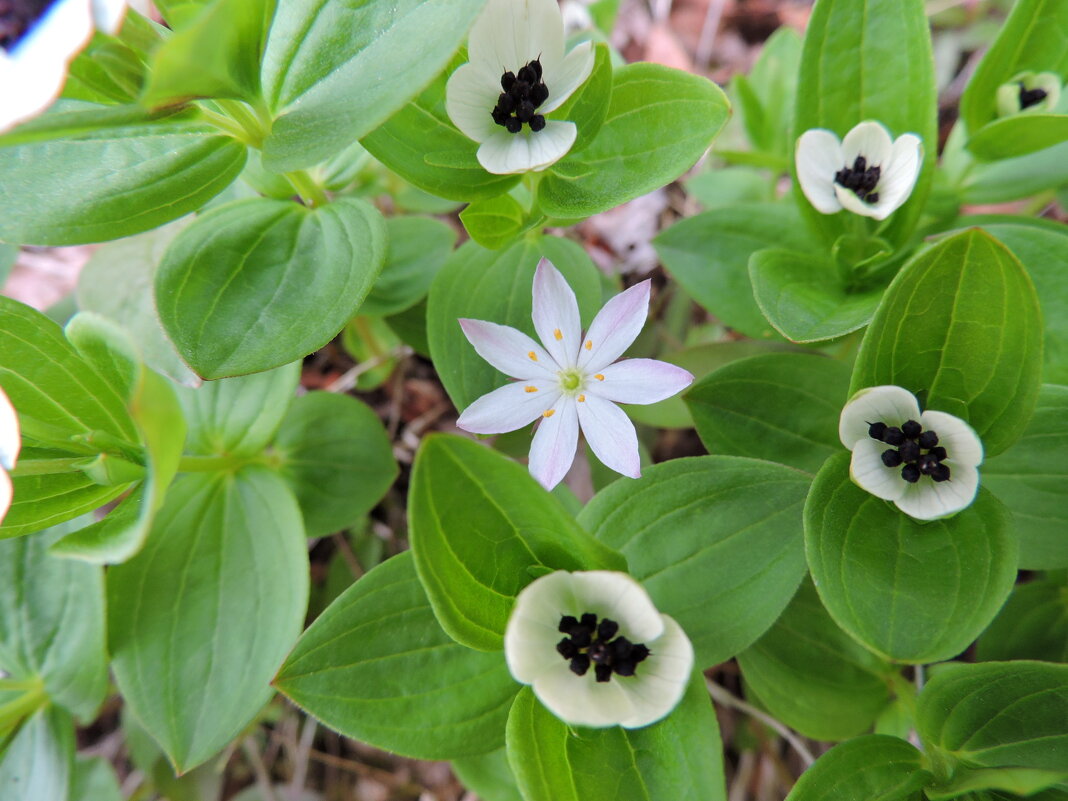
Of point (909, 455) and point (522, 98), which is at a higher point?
point (522, 98)

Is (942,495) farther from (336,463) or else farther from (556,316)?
(336,463)

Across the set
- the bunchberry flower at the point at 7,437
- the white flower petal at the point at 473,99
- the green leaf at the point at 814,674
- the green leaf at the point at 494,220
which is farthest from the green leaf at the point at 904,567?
the bunchberry flower at the point at 7,437

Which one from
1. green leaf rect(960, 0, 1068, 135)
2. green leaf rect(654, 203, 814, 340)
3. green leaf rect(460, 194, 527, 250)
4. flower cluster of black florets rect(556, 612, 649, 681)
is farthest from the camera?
green leaf rect(654, 203, 814, 340)

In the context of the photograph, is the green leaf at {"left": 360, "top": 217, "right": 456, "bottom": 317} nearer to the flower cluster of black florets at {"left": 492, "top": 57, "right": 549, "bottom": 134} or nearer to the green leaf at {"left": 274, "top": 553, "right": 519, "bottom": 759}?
the flower cluster of black florets at {"left": 492, "top": 57, "right": 549, "bottom": 134}

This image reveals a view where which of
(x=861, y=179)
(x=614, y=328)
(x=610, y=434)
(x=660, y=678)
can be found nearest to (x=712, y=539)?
(x=610, y=434)

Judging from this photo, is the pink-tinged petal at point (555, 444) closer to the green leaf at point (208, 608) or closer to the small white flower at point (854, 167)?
the green leaf at point (208, 608)

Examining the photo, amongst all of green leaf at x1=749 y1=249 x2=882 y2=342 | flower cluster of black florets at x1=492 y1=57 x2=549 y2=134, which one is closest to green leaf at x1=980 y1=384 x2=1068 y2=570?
green leaf at x1=749 y1=249 x2=882 y2=342

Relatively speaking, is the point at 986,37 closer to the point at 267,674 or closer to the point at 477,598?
the point at 477,598
